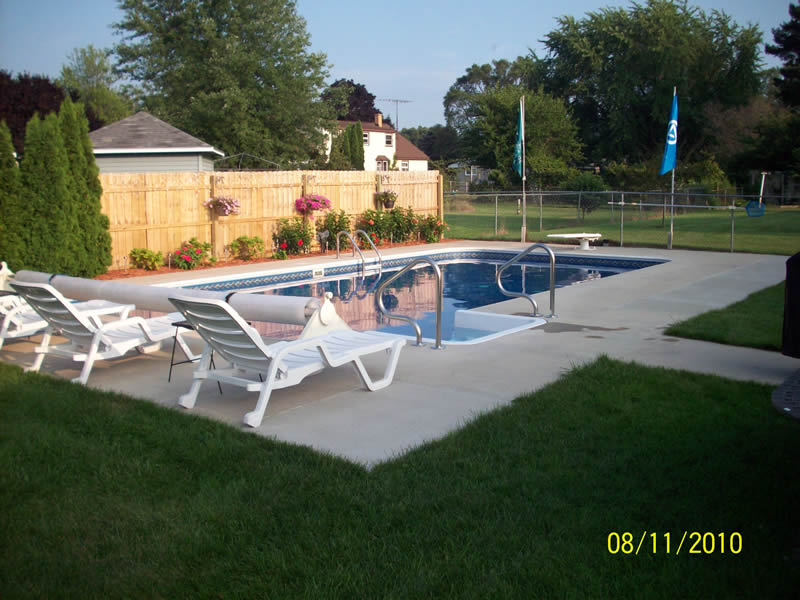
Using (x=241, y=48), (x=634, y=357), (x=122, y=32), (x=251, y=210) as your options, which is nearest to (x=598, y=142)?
(x=241, y=48)

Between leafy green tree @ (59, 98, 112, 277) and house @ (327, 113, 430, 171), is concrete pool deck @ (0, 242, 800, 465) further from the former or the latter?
house @ (327, 113, 430, 171)

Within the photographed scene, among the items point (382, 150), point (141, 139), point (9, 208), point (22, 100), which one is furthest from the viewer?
point (382, 150)

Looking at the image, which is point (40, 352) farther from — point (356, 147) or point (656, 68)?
point (656, 68)

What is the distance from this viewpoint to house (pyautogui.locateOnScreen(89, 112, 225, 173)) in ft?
63.2

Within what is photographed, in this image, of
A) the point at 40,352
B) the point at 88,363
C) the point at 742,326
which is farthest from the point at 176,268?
the point at 742,326

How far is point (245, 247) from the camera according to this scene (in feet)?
54.0

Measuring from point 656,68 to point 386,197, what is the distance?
115 ft

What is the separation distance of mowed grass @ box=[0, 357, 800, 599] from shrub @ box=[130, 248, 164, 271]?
31.5ft

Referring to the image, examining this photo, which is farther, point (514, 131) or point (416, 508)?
point (514, 131)

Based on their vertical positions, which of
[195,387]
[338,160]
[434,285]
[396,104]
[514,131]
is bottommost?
[434,285]

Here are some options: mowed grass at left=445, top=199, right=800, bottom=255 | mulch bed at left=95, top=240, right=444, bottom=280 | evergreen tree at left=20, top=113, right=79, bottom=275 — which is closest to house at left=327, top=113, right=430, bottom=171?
mowed grass at left=445, top=199, right=800, bottom=255

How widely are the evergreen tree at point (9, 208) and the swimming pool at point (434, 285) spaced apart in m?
2.96

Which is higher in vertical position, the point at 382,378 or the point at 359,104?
the point at 359,104

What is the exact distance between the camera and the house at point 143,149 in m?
19.2
